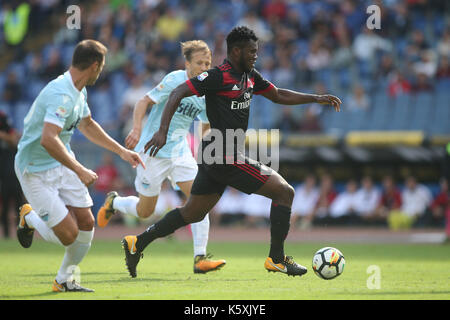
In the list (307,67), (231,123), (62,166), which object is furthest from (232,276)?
(307,67)

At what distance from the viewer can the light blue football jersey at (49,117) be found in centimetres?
633

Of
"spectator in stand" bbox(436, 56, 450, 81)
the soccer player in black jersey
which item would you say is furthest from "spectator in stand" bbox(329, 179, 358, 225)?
the soccer player in black jersey

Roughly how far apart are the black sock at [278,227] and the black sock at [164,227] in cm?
101

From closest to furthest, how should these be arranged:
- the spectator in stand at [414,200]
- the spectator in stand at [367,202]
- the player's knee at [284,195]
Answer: the player's knee at [284,195], the spectator in stand at [414,200], the spectator in stand at [367,202]

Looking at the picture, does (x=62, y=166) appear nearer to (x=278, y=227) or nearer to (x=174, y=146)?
(x=278, y=227)

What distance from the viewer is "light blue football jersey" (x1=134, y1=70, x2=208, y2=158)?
8.86 metres

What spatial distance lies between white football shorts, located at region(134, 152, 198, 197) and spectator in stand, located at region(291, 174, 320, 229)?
9.05 m

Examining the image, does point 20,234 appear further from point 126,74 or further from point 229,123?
point 126,74

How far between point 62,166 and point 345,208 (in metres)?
11.8

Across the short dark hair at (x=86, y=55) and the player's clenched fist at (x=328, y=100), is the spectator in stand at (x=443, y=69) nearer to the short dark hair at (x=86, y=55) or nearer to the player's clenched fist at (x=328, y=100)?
the player's clenched fist at (x=328, y=100)

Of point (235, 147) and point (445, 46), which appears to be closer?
point (235, 147)

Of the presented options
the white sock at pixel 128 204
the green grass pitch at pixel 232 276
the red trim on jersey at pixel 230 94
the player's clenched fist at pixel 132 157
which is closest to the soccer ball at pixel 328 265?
the green grass pitch at pixel 232 276

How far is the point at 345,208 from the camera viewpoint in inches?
698
